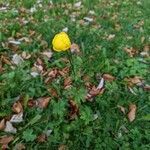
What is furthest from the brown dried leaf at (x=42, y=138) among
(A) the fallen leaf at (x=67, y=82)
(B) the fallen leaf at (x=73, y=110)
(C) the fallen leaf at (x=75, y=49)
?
(C) the fallen leaf at (x=75, y=49)

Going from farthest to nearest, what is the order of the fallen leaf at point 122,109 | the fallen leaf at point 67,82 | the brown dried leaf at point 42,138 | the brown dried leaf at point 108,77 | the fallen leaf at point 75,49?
the fallen leaf at point 75,49
the brown dried leaf at point 108,77
the fallen leaf at point 67,82
the fallen leaf at point 122,109
the brown dried leaf at point 42,138

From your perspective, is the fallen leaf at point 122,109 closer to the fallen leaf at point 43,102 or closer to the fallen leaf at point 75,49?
the fallen leaf at point 43,102

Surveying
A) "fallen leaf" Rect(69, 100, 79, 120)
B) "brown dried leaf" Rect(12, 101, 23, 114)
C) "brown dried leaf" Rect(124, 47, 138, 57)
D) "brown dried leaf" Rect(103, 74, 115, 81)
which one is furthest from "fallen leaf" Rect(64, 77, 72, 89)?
"brown dried leaf" Rect(124, 47, 138, 57)

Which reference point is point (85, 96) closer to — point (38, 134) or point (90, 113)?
point (90, 113)

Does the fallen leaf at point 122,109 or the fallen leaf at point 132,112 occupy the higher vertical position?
the fallen leaf at point 122,109

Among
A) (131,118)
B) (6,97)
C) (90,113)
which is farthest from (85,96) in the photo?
(6,97)

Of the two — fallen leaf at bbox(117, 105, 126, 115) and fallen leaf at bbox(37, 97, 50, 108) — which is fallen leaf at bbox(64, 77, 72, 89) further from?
fallen leaf at bbox(117, 105, 126, 115)

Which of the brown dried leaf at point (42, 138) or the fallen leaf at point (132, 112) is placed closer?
the brown dried leaf at point (42, 138)
